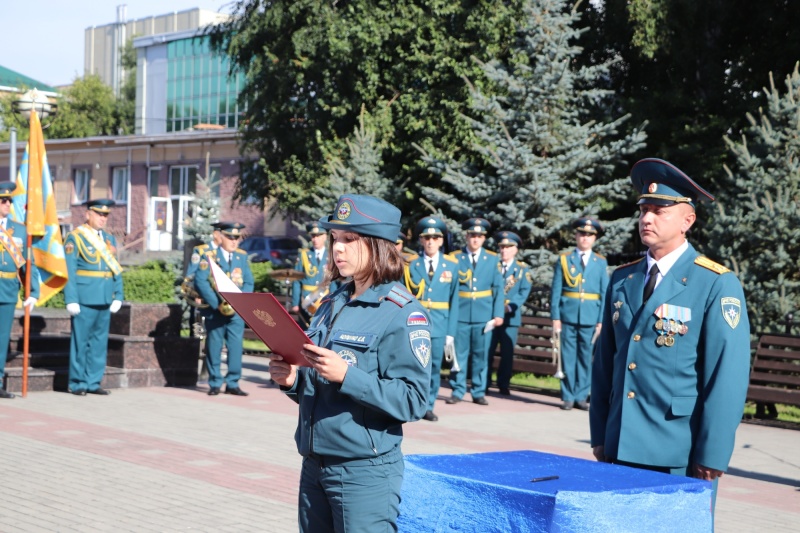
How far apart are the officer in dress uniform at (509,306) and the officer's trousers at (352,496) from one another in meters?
11.0

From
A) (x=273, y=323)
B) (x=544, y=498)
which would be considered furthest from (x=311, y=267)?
(x=544, y=498)

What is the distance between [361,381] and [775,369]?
10.0 metres

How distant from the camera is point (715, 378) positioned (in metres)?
4.19

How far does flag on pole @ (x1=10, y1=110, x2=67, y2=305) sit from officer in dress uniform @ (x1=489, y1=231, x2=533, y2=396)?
576cm

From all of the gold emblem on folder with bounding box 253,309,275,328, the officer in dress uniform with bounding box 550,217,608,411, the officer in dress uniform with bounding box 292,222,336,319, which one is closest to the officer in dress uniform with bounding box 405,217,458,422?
the officer in dress uniform with bounding box 550,217,608,411

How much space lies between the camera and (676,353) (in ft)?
14.1

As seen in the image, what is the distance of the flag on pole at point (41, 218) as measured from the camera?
490 inches

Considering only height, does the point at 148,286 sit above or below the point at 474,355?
above

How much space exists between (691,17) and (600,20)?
9.19 feet

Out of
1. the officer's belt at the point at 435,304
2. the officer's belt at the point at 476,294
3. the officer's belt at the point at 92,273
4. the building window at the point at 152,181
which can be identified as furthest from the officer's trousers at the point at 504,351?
the building window at the point at 152,181

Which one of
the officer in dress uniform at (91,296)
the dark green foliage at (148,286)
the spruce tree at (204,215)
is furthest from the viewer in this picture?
the dark green foliage at (148,286)

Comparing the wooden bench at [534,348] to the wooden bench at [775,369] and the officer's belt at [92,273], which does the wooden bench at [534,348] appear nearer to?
the wooden bench at [775,369]

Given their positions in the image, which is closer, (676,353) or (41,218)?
(676,353)

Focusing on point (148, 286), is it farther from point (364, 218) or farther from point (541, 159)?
point (364, 218)
